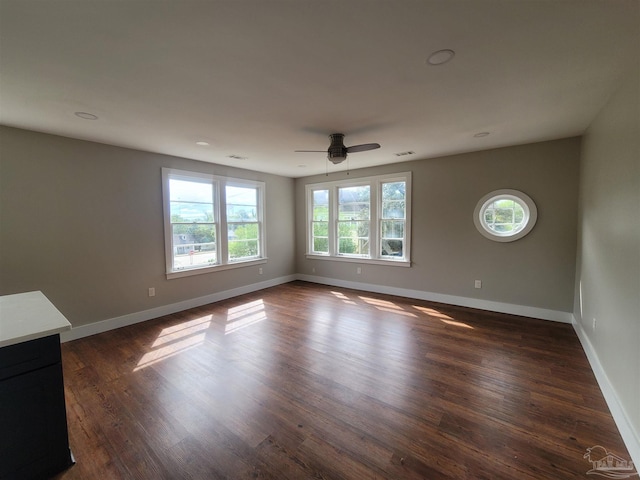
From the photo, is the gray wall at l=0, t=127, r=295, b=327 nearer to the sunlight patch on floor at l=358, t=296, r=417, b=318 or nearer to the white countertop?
the white countertop

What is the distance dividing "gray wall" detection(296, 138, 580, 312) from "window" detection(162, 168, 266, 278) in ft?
7.86

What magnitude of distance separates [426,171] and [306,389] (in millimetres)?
4051

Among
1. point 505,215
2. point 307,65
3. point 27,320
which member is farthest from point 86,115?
point 505,215

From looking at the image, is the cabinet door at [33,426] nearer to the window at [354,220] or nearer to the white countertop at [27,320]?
the white countertop at [27,320]

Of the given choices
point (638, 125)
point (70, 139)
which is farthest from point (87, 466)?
point (638, 125)

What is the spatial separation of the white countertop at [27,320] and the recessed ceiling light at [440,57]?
274 cm

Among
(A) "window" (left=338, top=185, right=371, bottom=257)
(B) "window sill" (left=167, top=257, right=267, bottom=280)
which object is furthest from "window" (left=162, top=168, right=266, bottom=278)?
(A) "window" (left=338, top=185, right=371, bottom=257)

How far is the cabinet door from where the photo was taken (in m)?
1.42

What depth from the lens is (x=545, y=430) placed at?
1.88 metres

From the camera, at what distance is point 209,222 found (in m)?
4.86

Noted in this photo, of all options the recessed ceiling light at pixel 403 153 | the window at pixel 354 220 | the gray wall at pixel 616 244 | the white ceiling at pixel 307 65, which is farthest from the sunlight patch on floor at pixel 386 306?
the white ceiling at pixel 307 65

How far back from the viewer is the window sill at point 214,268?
173 inches

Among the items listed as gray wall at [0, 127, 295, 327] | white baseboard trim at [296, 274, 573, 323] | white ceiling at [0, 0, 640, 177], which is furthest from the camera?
white baseboard trim at [296, 274, 573, 323]

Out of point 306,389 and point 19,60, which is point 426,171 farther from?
point 19,60
